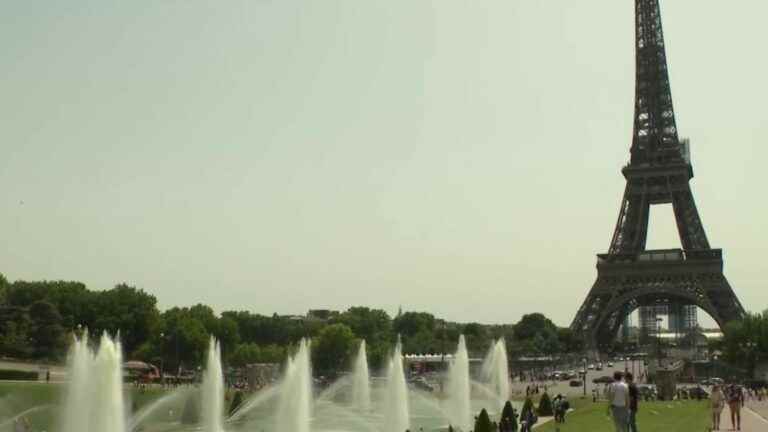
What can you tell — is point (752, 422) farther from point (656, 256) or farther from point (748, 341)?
point (656, 256)

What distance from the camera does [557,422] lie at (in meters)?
34.4

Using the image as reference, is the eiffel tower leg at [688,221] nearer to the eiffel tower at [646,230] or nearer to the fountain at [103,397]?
the eiffel tower at [646,230]

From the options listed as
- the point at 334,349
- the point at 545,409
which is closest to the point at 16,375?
the point at 334,349

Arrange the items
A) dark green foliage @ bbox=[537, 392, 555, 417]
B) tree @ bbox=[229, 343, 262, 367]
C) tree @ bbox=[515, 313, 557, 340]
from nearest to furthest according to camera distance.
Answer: dark green foliage @ bbox=[537, 392, 555, 417], tree @ bbox=[229, 343, 262, 367], tree @ bbox=[515, 313, 557, 340]

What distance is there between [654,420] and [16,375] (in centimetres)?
5272

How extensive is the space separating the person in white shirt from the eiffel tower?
81.9 m

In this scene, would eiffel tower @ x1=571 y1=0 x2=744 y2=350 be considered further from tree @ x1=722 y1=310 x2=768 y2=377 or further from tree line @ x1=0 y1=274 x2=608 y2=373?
tree @ x1=722 y1=310 x2=768 y2=377

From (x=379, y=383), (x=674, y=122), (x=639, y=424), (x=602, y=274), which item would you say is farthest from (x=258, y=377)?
A: (x=639, y=424)

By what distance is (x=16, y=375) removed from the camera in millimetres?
69562

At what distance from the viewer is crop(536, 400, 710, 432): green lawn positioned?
2903cm

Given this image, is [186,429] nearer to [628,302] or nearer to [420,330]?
[628,302]

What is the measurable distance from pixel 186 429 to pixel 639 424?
2115cm

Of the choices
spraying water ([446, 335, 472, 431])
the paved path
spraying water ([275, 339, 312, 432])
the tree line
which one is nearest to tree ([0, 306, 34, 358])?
the tree line

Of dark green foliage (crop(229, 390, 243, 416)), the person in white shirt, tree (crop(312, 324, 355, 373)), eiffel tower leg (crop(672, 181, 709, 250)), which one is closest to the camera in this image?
the person in white shirt
